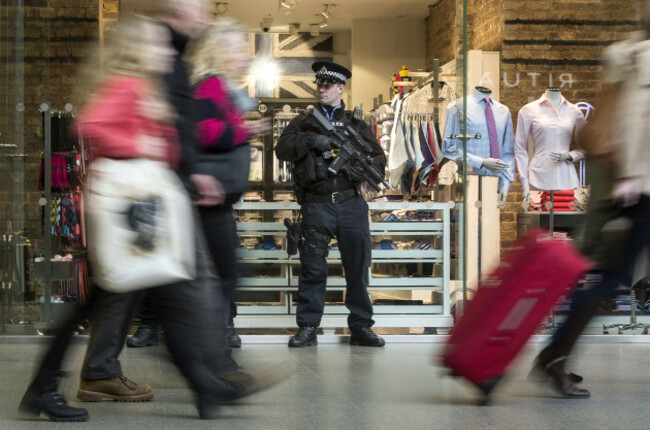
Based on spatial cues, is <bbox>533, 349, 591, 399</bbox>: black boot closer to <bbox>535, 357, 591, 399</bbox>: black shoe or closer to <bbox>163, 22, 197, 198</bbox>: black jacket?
<bbox>535, 357, 591, 399</bbox>: black shoe

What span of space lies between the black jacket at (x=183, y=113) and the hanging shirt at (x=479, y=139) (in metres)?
2.96

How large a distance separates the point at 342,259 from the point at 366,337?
0.47 metres

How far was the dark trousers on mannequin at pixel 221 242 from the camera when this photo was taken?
385 cm

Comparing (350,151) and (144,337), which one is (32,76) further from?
(350,151)

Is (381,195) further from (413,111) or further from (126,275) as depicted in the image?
(126,275)

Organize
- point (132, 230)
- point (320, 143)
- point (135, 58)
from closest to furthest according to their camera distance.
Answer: point (132, 230) < point (135, 58) < point (320, 143)

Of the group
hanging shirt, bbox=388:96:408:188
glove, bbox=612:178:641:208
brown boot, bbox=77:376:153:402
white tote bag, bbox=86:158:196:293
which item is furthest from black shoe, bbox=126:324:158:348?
glove, bbox=612:178:641:208

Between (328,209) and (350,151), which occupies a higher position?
(350,151)

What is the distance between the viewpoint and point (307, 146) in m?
5.97

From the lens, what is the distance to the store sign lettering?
6.52 meters

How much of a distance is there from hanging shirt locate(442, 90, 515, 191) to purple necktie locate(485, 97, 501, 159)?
0.02 meters

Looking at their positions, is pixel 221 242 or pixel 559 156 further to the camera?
pixel 559 156

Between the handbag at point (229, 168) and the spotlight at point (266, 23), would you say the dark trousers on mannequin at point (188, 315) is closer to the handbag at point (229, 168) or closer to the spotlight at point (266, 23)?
the handbag at point (229, 168)

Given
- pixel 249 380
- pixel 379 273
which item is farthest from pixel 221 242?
pixel 379 273
